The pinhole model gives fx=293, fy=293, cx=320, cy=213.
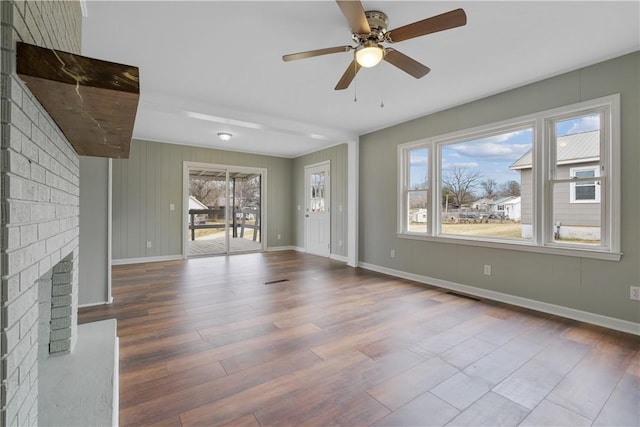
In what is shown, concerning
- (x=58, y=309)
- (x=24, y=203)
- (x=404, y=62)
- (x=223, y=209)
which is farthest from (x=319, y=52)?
(x=223, y=209)

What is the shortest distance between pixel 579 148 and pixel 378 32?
8.02 ft

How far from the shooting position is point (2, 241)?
0.73 meters

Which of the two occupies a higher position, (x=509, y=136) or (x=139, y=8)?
(x=139, y=8)

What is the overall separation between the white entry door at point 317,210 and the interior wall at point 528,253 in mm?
1491

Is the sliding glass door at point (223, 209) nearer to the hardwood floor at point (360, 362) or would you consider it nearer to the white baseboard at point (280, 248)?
the white baseboard at point (280, 248)

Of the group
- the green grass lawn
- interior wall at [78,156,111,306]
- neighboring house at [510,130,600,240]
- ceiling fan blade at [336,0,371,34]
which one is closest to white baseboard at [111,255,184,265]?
interior wall at [78,156,111,306]

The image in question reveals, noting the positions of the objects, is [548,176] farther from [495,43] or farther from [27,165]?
[27,165]

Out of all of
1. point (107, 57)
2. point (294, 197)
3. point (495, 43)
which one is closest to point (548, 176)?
point (495, 43)

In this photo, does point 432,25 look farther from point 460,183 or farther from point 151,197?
point 151,197

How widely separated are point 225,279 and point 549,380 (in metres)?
3.79

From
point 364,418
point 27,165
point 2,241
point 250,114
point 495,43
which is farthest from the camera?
point 250,114

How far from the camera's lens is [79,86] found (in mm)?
909

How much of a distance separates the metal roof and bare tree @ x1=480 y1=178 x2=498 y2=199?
70cm

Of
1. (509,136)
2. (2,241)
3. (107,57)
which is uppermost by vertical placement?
(107,57)
